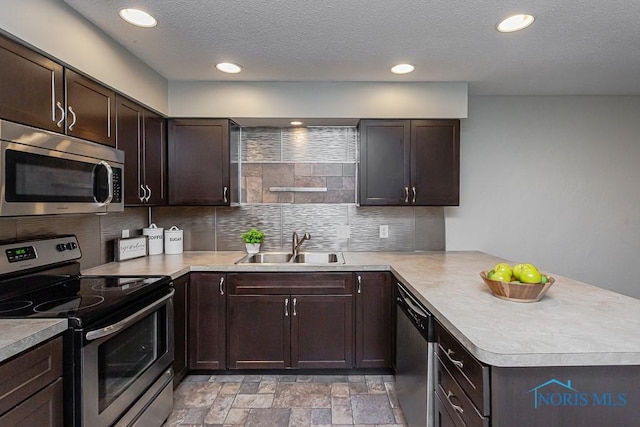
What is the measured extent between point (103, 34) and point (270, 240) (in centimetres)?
193

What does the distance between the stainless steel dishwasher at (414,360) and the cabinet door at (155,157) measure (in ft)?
6.36

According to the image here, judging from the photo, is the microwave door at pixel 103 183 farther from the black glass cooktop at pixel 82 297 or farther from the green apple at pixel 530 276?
the green apple at pixel 530 276

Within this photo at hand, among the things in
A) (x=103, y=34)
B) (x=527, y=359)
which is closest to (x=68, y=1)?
(x=103, y=34)

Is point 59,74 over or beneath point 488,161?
over

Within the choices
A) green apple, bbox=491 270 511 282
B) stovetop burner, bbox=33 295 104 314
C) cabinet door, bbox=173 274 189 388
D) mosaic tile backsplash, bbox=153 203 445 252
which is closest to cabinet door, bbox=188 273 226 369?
cabinet door, bbox=173 274 189 388

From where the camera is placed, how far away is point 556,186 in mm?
3354

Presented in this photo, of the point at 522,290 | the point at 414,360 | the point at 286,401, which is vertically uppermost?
the point at 522,290

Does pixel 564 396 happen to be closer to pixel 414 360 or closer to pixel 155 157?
pixel 414 360

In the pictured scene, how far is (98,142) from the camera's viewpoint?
211 cm

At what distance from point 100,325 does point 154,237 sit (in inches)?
64.3

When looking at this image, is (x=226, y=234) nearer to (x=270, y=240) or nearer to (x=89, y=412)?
(x=270, y=240)

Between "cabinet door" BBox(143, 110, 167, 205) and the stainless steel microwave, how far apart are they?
1.75ft

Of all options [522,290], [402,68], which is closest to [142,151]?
[402,68]

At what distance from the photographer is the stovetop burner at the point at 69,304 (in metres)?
1.50
